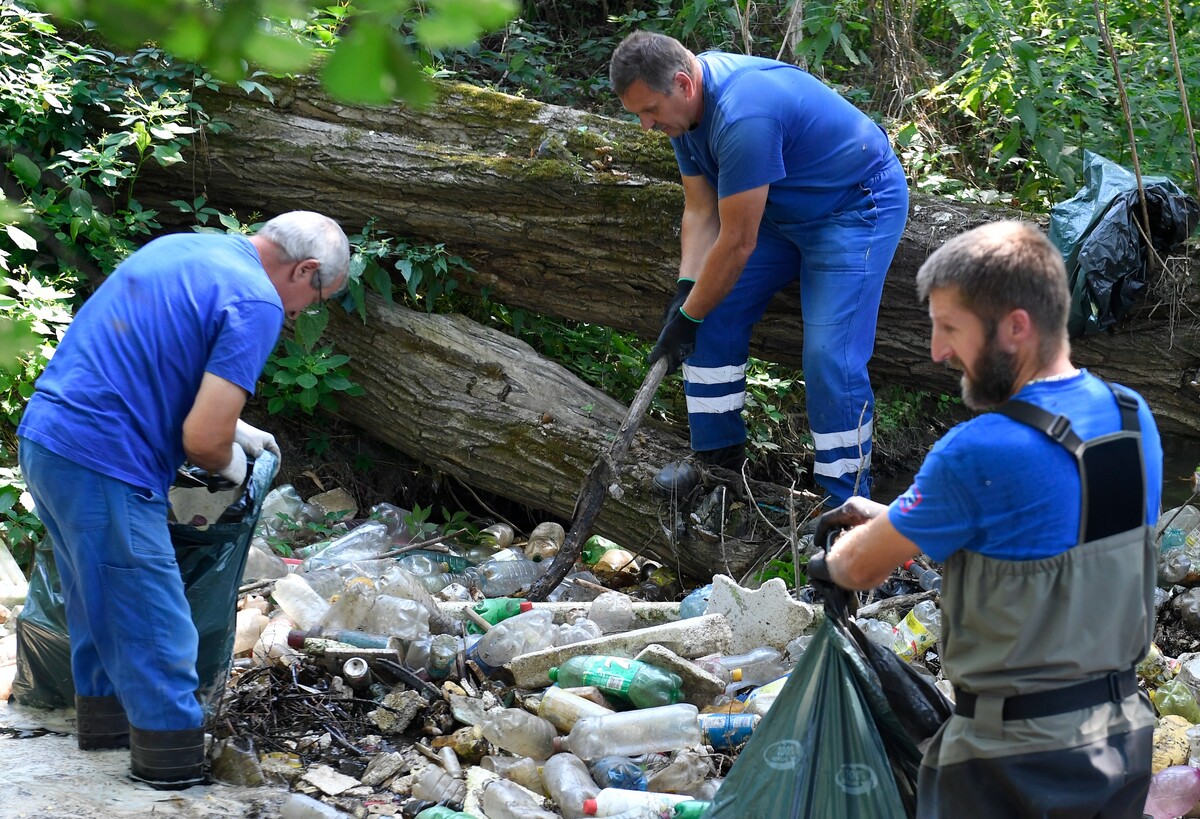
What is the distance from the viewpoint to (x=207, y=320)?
2.64 m

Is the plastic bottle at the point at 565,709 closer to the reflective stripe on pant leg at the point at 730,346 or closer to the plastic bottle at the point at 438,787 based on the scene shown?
the plastic bottle at the point at 438,787

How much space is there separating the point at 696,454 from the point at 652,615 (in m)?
0.91

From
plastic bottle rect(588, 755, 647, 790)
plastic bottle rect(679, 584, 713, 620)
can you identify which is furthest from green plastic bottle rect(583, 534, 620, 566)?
plastic bottle rect(588, 755, 647, 790)

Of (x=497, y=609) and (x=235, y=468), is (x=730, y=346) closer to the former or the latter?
(x=497, y=609)

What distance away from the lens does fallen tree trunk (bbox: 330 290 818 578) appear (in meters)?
4.38

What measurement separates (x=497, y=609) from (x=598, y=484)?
0.67 metres

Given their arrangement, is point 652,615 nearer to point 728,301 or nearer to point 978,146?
point 728,301

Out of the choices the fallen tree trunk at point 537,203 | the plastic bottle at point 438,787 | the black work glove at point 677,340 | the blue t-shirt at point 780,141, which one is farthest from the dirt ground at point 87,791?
the fallen tree trunk at point 537,203

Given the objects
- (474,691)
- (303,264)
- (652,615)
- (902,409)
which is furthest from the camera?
(902,409)

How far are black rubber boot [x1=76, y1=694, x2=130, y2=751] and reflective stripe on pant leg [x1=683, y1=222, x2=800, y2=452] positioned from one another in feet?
7.65

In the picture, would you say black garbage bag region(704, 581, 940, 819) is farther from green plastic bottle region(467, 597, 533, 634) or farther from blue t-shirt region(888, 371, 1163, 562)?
green plastic bottle region(467, 597, 533, 634)

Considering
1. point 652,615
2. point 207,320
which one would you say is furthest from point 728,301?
point 207,320

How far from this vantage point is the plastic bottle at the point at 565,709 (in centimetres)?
305

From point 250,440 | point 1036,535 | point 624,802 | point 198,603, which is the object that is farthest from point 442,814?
point 1036,535
